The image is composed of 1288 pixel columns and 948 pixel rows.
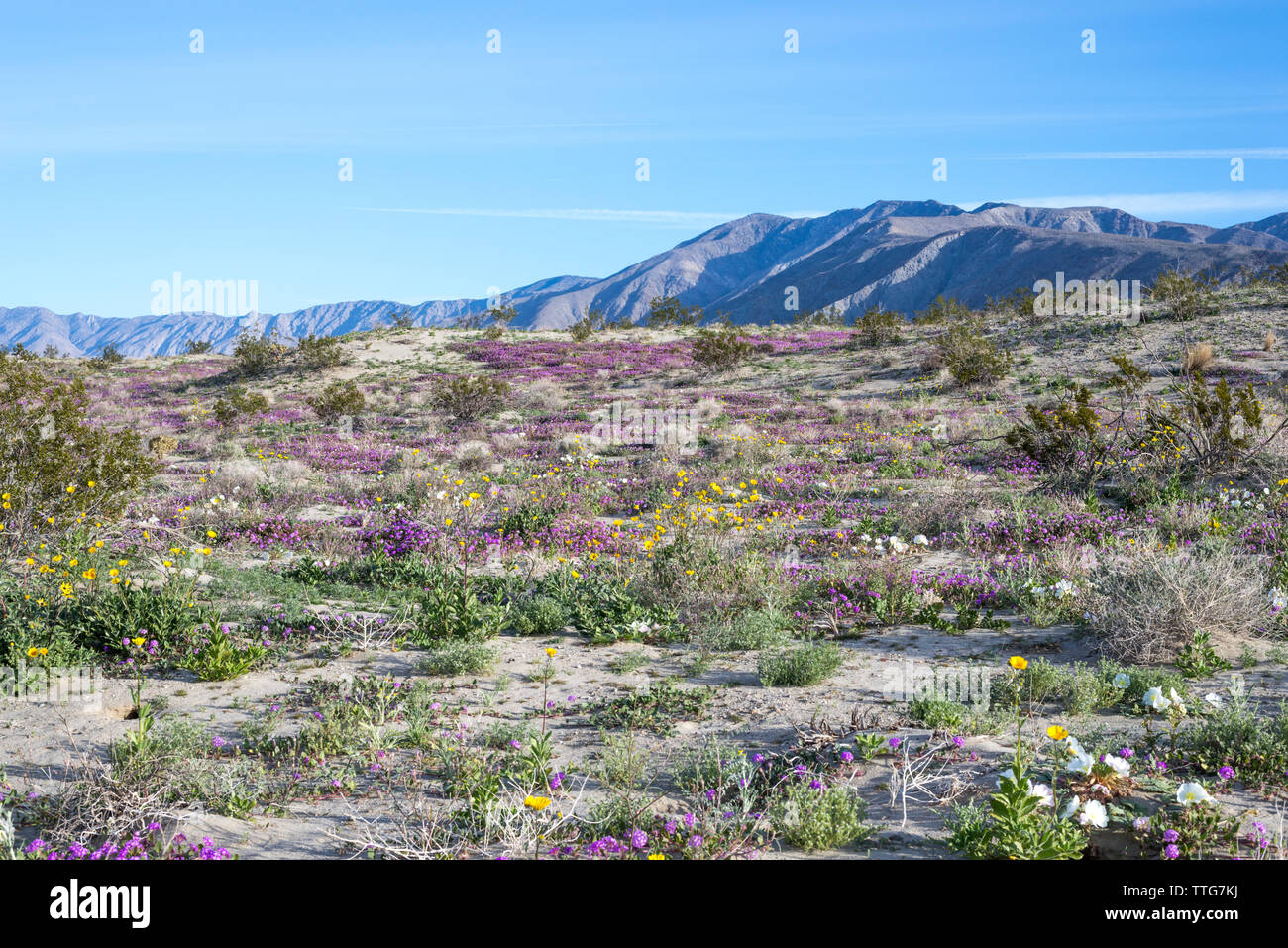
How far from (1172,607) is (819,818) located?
3.57m

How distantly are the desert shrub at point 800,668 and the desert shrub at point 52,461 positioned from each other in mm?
6653

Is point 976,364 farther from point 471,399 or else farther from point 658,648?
point 658,648

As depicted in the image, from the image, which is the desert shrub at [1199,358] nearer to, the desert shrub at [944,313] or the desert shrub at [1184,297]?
the desert shrub at [1184,297]

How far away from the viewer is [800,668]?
5.21 metres

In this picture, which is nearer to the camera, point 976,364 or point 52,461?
point 52,461

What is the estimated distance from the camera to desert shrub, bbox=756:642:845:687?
5198mm

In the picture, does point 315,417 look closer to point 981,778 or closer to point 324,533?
point 324,533

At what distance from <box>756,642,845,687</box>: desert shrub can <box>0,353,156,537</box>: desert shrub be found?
6653 millimetres

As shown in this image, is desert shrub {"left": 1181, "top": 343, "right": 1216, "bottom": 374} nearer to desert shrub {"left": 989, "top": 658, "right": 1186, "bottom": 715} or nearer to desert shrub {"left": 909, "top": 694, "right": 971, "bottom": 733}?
desert shrub {"left": 989, "top": 658, "right": 1186, "bottom": 715}

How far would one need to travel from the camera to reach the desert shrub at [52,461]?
282 inches

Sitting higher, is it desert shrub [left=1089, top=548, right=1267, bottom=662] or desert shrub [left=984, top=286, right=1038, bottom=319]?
desert shrub [left=984, top=286, right=1038, bottom=319]

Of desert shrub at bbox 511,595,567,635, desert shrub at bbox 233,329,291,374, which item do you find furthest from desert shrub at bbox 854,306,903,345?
desert shrub at bbox 511,595,567,635

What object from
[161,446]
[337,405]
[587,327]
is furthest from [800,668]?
[587,327]
